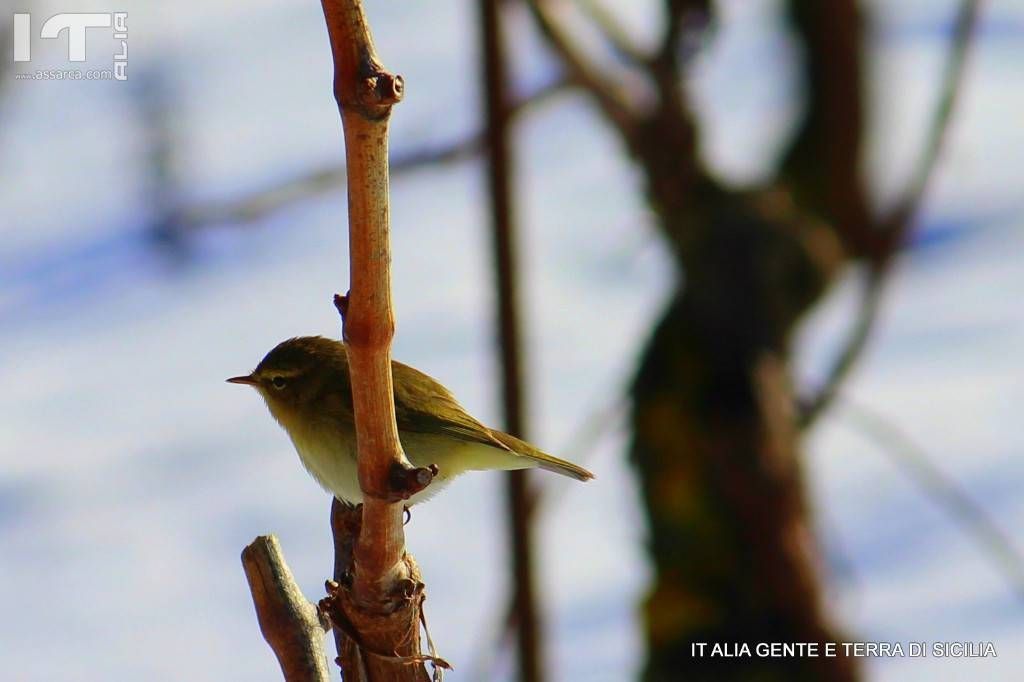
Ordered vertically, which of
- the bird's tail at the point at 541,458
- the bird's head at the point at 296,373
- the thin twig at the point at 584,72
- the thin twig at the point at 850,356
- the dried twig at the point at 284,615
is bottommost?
the dried twig at the point at 284,615

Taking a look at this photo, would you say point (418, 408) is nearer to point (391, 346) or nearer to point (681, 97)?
point (391, 346)

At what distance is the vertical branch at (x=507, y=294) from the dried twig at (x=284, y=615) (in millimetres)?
886

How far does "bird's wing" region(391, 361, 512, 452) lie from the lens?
3.04 metres

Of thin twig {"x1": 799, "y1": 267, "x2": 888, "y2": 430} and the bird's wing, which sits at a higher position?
thin twig {"x1": 799, "y1": 267, "x2": 888, "y2": 430}

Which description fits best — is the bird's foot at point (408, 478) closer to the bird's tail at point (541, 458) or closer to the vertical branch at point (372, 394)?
the vertical branch at point (372, 394)

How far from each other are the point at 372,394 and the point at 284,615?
64 cm

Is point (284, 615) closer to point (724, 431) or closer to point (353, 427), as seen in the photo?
point (353, 427)

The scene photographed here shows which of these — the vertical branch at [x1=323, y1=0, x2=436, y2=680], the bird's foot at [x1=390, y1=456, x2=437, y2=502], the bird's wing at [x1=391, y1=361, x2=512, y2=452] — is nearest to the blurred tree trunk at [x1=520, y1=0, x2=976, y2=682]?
the bird's wing at [x1=391, y1=361, x2=512, y2=452]

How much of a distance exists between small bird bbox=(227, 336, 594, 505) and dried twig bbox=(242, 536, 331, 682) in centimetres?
58

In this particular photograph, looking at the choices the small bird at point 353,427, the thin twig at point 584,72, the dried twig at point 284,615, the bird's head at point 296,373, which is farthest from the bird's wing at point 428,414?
the thin twig at point 584,72

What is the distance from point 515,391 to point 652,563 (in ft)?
7.59

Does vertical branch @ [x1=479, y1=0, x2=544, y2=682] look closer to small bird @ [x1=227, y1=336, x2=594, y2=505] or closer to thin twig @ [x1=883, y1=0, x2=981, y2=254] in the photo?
small bird @ [x1=227, y1=336, x2=594, y2=505]

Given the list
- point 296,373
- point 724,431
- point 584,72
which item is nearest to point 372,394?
point 296,373

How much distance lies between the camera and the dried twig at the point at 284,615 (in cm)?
220
